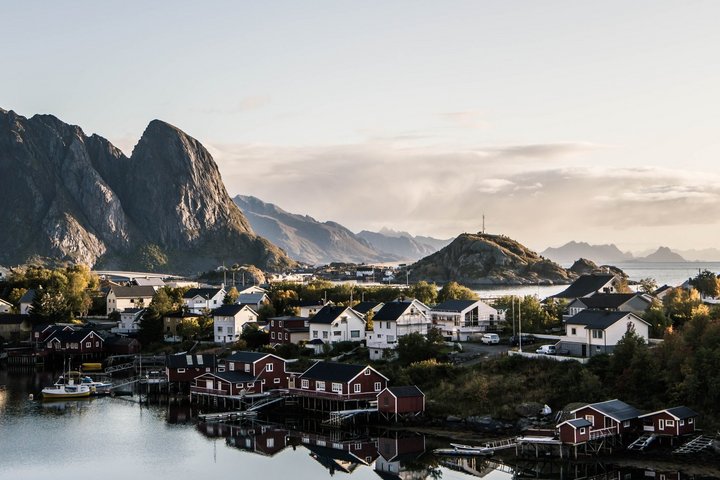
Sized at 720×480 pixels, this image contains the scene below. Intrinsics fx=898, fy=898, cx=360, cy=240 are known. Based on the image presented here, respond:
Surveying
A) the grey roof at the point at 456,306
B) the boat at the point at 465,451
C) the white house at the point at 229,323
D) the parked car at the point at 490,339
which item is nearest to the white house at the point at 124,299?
the white house at the point at 229,323

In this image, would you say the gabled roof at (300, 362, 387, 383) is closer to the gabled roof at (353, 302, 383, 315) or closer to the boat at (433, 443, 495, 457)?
the boat at (433, 443, 495, 457)

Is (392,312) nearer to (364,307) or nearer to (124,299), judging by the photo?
(364,307)

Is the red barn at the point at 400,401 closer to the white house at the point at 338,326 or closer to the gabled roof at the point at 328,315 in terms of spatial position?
the white house at the point at 338,326

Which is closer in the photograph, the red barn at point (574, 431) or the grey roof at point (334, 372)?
the red barn at point (574, 431)

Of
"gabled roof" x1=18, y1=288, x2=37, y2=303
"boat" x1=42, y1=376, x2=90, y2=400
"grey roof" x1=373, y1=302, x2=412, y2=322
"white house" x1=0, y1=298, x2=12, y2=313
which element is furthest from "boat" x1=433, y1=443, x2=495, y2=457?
"white house" x1=0, y1=298, x2=12, y2=313

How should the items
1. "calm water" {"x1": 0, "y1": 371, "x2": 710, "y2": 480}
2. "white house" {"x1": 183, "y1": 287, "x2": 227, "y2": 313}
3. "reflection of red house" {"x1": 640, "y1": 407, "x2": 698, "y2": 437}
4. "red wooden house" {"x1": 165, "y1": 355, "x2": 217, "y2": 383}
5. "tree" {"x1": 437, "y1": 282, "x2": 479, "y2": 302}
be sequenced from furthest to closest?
"white house" {"x1": 183, "y1": 287, "x2": 227, "y2": 313} → "tree" {"x1": 437, "y1": 282, "x2": 479, "y2": 302} → "red wooden house" {"x1": 165, "y1": 355, "x2": 217, "y2": 383} → "reflection of red house" {"x1": 640, "y1": 407, "x2": 698, "y2": 437} → "calm water" {"x1": 0, "y1": 371, "x2": 710, "y2": 480}

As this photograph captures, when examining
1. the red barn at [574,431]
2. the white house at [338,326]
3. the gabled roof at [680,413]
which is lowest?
the red barn at [574,431]

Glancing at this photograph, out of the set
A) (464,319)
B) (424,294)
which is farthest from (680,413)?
(424,294)
